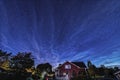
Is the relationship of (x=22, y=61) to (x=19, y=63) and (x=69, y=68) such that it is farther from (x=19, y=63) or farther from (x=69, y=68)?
(x=69, y=68)

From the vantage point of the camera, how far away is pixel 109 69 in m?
46.1

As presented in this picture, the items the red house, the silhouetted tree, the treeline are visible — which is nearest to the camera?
the treeline

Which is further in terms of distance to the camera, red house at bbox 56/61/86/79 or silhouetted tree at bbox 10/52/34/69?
red house at bbox 56/61/86/79

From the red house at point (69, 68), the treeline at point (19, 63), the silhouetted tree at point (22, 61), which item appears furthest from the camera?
the red house at point (69, 68)

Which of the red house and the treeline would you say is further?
the red house

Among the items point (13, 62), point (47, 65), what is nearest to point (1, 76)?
point (13, 62)

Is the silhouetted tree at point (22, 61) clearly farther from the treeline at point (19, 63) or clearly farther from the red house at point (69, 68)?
the red house at point (69, 68)

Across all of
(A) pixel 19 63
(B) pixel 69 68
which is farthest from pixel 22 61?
(B) pixel 69 68

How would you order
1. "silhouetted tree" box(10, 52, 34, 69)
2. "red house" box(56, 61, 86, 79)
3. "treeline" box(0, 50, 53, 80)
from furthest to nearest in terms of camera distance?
1. "red house" box(56, 61, 86, 79)
2. "silhouetted tree" box(10, 52, 34, 69)
3. "treeline" box(0, 50, 53, 80)

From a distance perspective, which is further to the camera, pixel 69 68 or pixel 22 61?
pixel 69 68

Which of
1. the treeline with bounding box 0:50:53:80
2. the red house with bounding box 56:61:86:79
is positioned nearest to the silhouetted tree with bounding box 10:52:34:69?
the treeline with bounding box 0:50:53:80

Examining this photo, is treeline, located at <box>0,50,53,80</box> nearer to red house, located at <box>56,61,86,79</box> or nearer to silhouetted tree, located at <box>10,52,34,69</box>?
silhouetted tree, located at <box>10,52,34,69</box>

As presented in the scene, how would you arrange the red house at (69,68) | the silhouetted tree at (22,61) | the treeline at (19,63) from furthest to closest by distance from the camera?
the red house at (69,68), the silhouetted tree at (22,61), the treeline at (19,63)

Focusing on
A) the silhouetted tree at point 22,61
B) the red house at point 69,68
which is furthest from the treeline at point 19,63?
the red house at point 69,68
